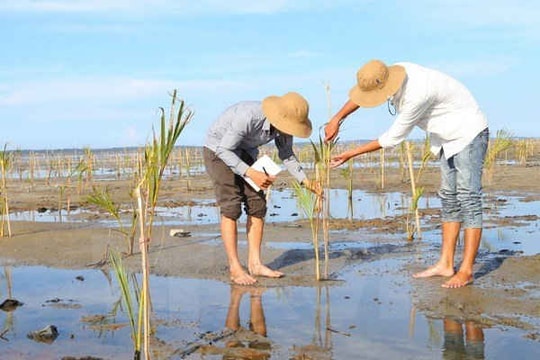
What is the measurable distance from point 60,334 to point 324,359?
1.53 m

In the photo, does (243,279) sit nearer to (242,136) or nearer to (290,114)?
(242,136)

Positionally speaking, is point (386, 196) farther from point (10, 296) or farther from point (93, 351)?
point (93, 351)

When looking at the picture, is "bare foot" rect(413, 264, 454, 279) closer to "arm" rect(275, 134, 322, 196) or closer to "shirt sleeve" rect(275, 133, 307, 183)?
"arm" rect(275, 134, 322, 196)

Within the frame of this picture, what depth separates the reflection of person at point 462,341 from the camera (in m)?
3.29

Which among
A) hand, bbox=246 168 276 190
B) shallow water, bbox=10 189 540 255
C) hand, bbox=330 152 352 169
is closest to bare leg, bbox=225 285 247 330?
hand, bbox=246 168 276 190

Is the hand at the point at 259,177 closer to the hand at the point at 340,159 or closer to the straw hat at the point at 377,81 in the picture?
the hand at the point at 340,159

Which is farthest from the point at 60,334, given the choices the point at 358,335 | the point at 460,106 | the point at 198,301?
the point at 460,106

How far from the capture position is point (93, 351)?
3479 mm

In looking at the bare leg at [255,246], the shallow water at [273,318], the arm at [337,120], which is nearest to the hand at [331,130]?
the arm at [337,120]

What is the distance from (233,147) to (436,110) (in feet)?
4.88

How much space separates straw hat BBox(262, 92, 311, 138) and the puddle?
113 centimetres

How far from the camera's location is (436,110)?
4844 mm

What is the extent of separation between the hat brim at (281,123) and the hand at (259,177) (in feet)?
1.17

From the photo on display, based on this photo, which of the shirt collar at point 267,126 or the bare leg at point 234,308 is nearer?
the bare leg at point 234,308
